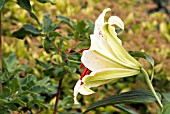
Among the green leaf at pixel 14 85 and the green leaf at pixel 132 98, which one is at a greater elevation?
the green leaf at pixel 14 85

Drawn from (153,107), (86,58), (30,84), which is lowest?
(153,107)

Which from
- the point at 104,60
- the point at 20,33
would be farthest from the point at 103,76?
the point at 20,33

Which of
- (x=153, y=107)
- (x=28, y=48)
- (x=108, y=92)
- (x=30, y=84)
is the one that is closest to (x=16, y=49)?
(x=28, y=48)

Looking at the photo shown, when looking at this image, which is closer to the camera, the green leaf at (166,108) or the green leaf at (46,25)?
the green leaf at (166,108)

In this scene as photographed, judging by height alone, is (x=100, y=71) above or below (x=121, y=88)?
above

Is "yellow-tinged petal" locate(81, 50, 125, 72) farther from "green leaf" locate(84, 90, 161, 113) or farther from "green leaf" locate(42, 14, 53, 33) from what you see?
"green leaf" locate(42, 14, 53, 33)

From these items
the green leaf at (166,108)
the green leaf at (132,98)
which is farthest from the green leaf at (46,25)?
the green leaf at (166,108)

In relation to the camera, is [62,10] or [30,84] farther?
[62,10]

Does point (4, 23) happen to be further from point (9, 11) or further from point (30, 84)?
point (30, 84)

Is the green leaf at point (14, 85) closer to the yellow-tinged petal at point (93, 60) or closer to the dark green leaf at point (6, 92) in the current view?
the dark green leaf at point (6, 92)
